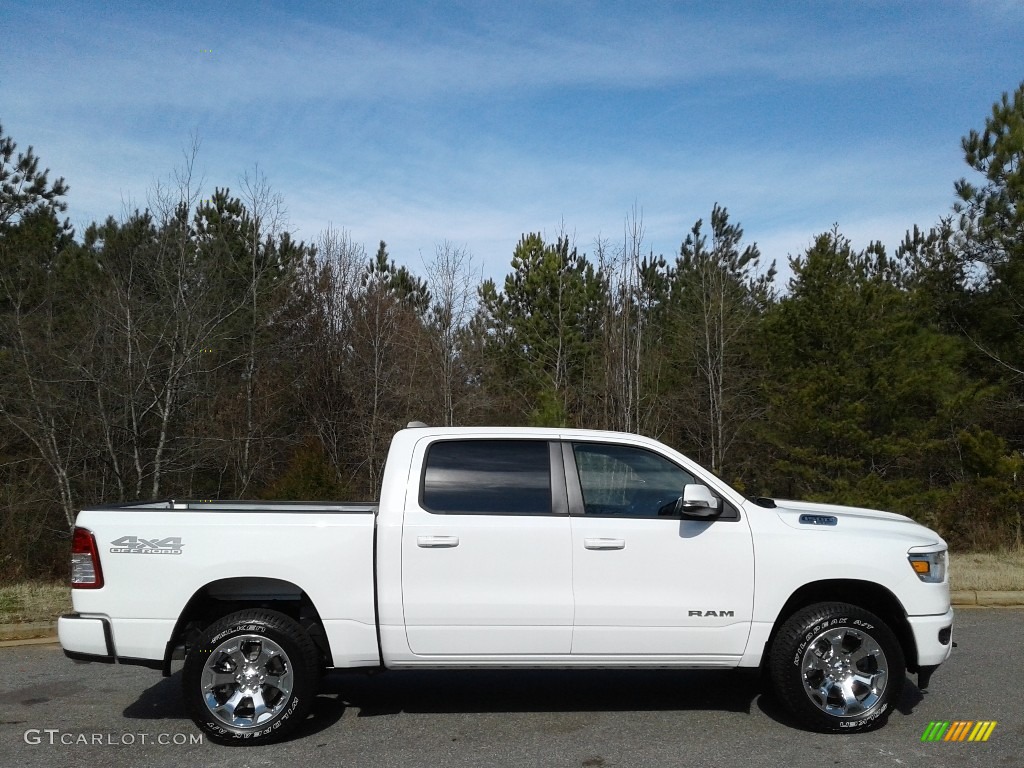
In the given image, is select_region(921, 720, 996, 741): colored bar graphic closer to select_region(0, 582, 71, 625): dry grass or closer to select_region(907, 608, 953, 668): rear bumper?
select_region(907, 608, 953, 668): rear bumper

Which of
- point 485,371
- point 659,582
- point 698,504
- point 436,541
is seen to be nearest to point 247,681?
point 436,541

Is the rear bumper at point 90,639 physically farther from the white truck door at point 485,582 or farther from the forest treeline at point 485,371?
the forest treeline at point 485,371

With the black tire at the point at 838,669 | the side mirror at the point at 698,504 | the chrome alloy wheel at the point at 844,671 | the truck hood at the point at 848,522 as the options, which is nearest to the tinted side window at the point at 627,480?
the side mirror at the point at 698,504

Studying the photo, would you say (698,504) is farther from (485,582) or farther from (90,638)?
(90,638)

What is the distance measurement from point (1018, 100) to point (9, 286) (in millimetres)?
23676

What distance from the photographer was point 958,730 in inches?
217

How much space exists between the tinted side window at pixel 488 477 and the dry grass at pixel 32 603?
4894mm

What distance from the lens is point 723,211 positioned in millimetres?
32875

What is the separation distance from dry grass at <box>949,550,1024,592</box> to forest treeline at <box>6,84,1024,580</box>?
10.7 ft

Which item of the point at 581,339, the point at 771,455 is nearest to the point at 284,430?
the point at 581,339

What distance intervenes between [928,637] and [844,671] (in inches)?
21.7

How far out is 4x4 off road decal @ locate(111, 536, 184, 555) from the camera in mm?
5332

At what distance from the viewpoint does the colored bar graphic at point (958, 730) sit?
5375 millimetres

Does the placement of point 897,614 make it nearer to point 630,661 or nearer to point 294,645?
point 630,661
